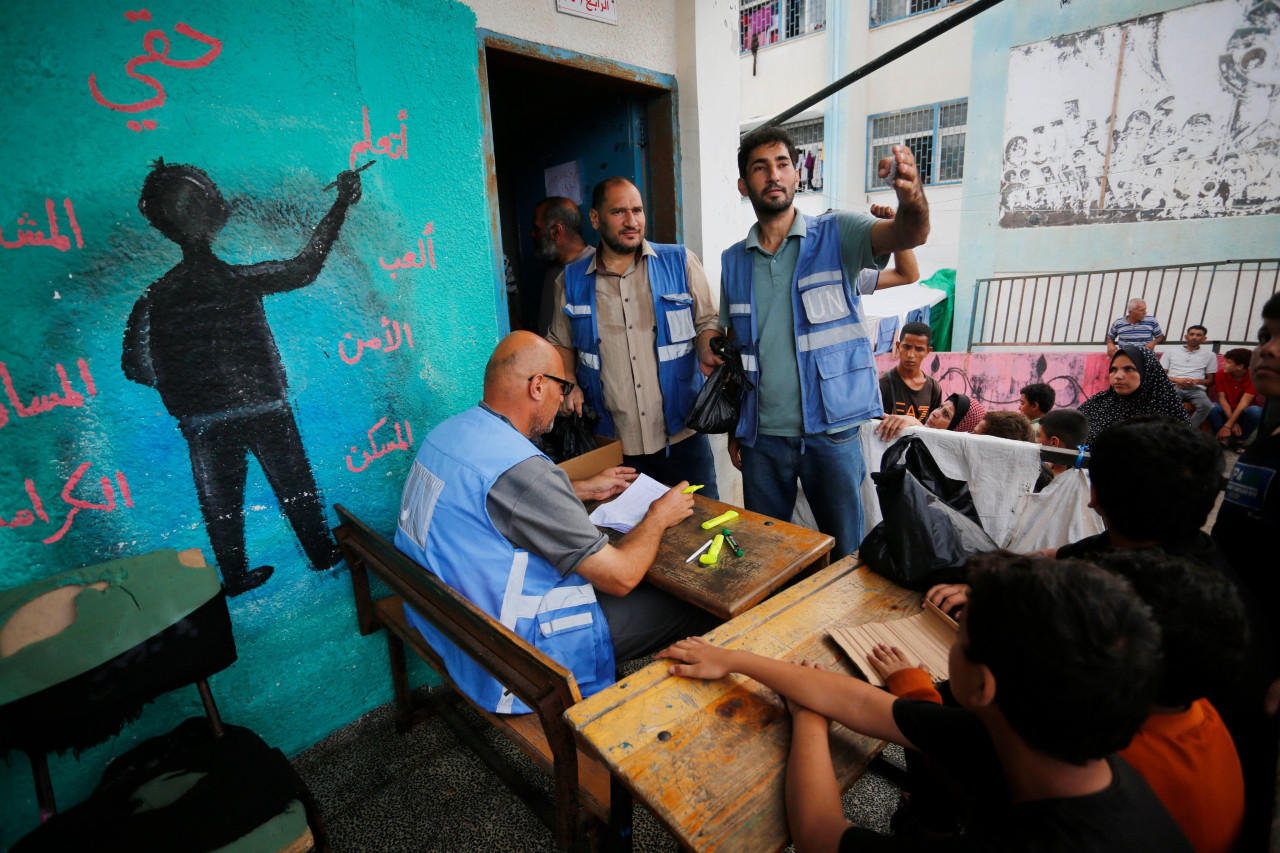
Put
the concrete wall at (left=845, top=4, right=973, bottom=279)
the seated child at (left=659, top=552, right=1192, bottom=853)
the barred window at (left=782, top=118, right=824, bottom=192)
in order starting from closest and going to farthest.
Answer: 1. the seated child at (left=659, top=552, right=1192, bottom=853)
2. the concrete wall at (left=845, top=4, right=973, bottom=279)
3. the barred window at (left=782, top=118, right=824, bottom=192)

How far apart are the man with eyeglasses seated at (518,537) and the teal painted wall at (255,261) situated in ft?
2.14

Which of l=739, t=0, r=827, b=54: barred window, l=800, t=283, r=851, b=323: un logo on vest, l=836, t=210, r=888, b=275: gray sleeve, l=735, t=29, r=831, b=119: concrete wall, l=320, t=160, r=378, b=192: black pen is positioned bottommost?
l=800, t=283, r=851, b=323: un logo on vest

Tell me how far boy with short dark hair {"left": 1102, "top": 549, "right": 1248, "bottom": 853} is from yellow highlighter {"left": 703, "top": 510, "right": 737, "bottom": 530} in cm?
130

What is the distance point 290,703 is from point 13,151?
2089mm

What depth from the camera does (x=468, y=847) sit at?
6.73ft

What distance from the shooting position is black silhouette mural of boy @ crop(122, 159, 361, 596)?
1933 millimetres

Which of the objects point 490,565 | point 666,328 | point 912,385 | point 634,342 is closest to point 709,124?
point 666,328

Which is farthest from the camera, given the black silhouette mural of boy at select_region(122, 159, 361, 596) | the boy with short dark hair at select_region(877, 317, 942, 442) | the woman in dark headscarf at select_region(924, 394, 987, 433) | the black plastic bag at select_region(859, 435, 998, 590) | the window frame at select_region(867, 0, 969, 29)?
the window frame at select_region(867, 0, 969, 29)

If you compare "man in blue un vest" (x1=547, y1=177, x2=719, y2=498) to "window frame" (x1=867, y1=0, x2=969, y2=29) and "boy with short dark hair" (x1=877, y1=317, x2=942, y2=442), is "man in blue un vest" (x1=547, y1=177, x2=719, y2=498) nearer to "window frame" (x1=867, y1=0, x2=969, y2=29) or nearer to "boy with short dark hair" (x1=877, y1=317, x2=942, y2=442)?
"boy with short dark hair" (x1=877, y1=317, x2=942, y2=442)

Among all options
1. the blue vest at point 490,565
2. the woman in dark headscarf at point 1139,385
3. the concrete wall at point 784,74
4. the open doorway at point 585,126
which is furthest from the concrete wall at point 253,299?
the concrete wall at point 784,74

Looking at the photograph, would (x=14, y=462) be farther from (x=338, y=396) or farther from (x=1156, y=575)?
(x=1156, y=575)

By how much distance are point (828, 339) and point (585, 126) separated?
98.0 inches

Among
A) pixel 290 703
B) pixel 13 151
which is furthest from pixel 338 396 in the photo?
pixel 290 703

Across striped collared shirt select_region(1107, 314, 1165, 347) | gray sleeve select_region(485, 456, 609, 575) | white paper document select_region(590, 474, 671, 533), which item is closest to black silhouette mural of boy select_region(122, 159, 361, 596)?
gray sleeve select_region(485, 456, 609, 575)
